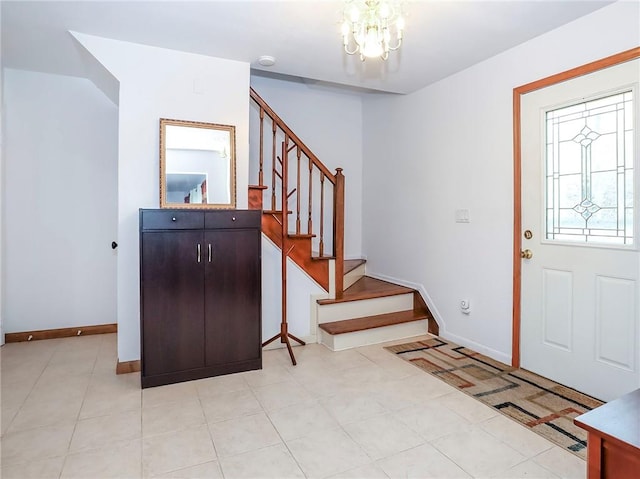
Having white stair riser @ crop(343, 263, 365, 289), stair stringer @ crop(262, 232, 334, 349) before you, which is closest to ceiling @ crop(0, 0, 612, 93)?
stair stringer @ crop(262, 232, 334, 349)

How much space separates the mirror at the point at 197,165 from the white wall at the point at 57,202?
Answer: 135cm

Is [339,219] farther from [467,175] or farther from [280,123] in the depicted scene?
[467,175]

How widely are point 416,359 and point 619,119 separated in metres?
2.15

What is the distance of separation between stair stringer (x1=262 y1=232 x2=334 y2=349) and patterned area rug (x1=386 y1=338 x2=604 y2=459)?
2.55 ft

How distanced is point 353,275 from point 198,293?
88.4 inches


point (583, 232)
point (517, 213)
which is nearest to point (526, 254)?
point (517, 213)

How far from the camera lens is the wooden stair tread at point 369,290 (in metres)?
3.74

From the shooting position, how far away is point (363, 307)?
381 centimetres

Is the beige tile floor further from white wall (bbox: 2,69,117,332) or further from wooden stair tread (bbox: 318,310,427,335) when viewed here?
white wall (bbox: 2,69,117,332)

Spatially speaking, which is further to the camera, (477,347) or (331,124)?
(331,124)

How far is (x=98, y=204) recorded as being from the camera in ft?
12.8

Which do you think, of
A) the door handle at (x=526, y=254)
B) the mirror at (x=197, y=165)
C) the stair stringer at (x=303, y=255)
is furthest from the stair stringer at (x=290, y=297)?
the door handle at (x=526, y=254)

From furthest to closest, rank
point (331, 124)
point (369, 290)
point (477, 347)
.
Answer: point (331, 124), point (369, 290), point (477, 347)

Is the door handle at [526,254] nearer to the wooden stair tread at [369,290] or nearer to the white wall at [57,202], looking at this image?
the wooden stair tread at [369,290]
